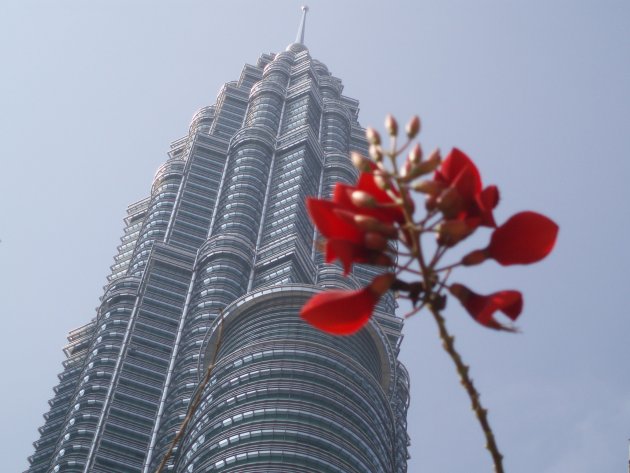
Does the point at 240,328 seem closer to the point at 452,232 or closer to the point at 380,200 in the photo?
the point at 380,200

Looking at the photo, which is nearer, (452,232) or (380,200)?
(452,232)

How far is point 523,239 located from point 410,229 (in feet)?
1.31

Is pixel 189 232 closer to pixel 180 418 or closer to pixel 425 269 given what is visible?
pixel 180 418

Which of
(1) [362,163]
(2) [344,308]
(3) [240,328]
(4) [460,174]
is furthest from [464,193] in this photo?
(3) [240,328]

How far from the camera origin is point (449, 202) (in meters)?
2.08

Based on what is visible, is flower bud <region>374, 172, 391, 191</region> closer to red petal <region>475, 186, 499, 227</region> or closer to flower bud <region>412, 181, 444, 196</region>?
flower bud <region>412, 181, 444, 196</region>

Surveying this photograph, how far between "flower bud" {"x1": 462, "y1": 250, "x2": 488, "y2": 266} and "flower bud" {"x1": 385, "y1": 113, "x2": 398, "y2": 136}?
406 millimetres

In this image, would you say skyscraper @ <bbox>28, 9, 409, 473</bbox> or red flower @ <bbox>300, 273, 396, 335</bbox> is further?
skyscraper @ <bbox>28, 9, 409, 473</bbox>

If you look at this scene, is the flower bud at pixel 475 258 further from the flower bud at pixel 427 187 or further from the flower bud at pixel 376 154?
the flower bud at pixel 376 154

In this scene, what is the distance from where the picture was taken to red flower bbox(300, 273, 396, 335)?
211cm

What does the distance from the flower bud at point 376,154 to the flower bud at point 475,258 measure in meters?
0.39

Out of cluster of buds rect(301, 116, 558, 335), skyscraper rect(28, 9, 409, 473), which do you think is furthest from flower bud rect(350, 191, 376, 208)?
skyscraper rect(28, 9, 409, 473)

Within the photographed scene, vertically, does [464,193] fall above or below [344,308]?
above

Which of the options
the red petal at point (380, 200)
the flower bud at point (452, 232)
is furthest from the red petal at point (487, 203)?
the red petal at point (380, 200)
